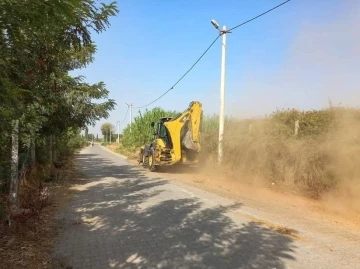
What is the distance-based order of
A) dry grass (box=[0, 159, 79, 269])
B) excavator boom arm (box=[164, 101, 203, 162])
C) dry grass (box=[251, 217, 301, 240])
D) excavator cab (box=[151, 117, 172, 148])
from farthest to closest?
excavator cab (box=[151, 117, 172, 148]), excavator boom arm (box=[164, 101, 203, 162]), dry grass (box=[251, 217, 301, 240]), dry grass (box=[0, 159, 79, 269])

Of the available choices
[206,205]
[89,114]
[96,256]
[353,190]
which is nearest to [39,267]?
[96,256]

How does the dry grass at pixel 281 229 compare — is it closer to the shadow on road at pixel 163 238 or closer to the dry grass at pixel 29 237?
the shadow on road at pixel 163 238

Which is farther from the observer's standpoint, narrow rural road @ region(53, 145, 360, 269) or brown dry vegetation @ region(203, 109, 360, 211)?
brown dry vegetation @ region(203, 109, 360, 211)

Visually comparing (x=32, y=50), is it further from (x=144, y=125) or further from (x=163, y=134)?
(x=144, y=125)

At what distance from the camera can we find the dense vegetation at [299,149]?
10367 mm

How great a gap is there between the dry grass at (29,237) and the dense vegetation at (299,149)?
760cm

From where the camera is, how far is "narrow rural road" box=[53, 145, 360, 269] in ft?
17.1

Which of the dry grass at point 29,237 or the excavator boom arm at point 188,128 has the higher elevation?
the excavator boom arm at point 188,128

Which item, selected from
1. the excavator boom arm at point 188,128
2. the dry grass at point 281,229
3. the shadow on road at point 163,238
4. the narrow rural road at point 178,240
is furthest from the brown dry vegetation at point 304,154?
the shadow on road at point 163,238

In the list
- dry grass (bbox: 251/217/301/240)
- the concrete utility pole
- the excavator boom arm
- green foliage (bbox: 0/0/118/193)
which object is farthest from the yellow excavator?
dry grass (bbox: 251/217/301/240)

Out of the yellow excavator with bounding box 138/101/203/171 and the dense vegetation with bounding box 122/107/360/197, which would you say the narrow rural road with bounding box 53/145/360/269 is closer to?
the dense vegetation with bounding box 122/107/360/197

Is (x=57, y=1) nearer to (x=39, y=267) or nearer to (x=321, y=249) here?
(x=39, y=267)

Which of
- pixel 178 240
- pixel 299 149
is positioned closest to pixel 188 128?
pixel 299 149

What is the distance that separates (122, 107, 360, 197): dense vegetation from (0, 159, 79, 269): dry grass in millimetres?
7601
